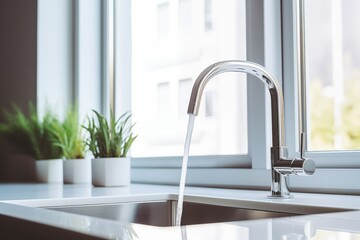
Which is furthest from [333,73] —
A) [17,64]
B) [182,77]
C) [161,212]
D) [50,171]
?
[17,64]

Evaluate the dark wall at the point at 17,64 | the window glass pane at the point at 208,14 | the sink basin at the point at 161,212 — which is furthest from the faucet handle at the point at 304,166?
the dark wall at the point at 17,64

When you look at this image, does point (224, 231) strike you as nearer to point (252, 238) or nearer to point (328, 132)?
point (252, 238)

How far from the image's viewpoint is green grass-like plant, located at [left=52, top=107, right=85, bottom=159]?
1.96 m

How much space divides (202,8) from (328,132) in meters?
0.65

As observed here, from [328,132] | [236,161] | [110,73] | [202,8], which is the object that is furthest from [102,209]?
[110,73]

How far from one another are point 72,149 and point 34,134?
26 cm

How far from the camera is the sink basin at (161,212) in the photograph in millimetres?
1119

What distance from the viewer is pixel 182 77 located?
187 cm

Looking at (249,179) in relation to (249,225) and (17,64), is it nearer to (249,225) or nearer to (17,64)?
(249,225)

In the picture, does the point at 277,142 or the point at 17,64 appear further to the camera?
the point at 17,64

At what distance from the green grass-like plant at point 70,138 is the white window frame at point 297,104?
81 centimetres

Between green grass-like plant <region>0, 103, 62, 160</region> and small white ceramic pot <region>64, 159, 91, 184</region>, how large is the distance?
0.19 m

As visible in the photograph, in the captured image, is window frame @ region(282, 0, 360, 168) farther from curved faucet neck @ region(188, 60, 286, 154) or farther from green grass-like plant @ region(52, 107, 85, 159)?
green grass-like plant @ region(52, 107, 85, 159)

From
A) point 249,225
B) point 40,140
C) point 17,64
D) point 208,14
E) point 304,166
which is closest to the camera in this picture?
point 249,225
